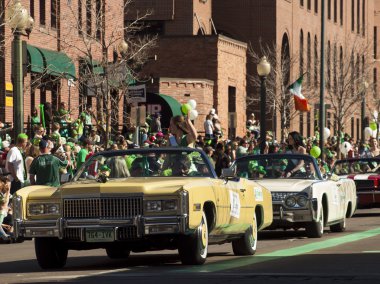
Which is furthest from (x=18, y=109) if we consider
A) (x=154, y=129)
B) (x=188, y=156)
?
(x=154, y=129)

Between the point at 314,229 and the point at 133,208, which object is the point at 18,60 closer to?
the point at 314,229

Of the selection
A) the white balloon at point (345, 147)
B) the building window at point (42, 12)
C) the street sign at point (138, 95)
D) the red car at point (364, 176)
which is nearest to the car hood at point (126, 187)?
the red car at point (364, 176)

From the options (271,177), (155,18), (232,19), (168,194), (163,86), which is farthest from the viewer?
(232,19)

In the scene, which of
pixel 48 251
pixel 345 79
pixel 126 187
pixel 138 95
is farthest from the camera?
pixel 345 79

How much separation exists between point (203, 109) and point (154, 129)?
15461 mm

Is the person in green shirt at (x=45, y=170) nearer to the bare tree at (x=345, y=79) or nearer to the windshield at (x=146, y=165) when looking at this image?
the windshield at (x=146, y=165)

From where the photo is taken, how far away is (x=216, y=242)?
1652 cm

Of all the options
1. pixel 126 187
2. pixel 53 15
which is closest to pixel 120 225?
pixel 126 187

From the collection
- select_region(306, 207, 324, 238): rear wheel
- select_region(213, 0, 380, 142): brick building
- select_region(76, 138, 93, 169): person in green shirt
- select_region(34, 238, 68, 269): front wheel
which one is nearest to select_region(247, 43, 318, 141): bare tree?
select_region(213, 0, 380, 142): brick building

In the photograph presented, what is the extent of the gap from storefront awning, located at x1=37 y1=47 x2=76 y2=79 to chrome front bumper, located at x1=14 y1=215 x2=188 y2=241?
2564 centimetres

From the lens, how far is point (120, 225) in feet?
49.7

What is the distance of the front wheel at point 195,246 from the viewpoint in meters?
15.4

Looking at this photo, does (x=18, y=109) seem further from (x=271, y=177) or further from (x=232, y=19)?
(x=232, y=19)

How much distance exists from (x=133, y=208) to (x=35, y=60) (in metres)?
26.2
